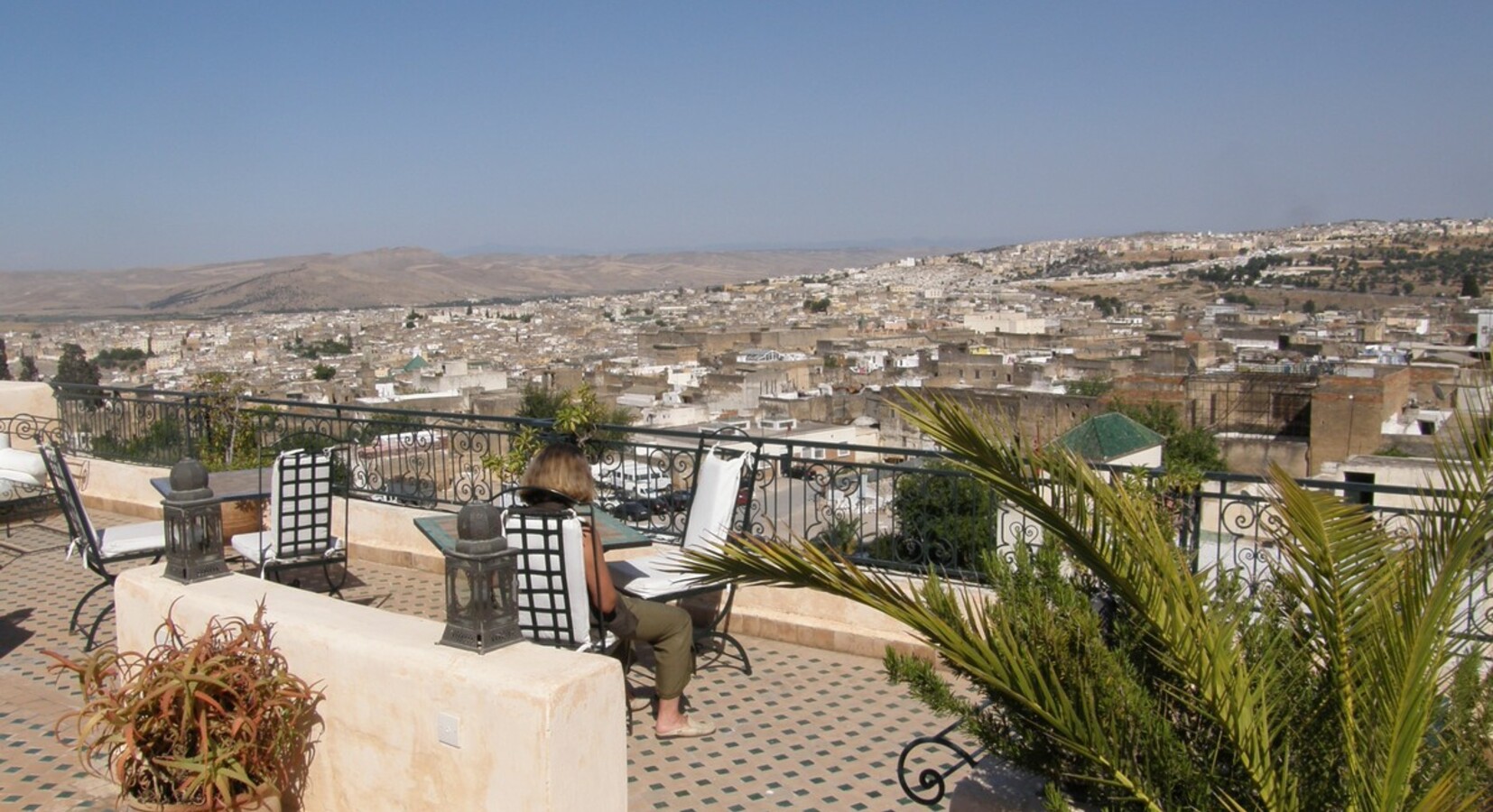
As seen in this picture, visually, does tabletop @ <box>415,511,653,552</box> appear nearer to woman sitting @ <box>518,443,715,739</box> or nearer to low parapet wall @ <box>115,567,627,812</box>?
woman sitting @ <box>518,443,715,739</box>

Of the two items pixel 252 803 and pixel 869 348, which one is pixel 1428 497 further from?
pixel 869 348

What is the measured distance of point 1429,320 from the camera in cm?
7394

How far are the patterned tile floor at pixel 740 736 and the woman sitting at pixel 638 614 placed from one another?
10 centimetres

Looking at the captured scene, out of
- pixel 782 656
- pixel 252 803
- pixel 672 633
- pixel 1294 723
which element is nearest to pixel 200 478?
pixel 252 803

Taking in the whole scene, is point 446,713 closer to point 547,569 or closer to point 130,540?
point 547,569

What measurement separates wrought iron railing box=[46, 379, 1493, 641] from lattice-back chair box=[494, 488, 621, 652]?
0.67m

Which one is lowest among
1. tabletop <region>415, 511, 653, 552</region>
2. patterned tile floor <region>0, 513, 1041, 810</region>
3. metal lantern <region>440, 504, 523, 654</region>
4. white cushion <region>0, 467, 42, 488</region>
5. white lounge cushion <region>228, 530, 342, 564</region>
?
patterned tile floor <region>0, 513, 1041, 810</region>

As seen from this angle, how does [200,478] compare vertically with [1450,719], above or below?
above

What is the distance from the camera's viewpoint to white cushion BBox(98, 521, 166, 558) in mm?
→ 5277

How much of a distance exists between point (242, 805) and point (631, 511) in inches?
149

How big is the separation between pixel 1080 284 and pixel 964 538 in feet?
492

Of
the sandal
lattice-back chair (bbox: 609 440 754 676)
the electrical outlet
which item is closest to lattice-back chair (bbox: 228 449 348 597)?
lattice-back chair (bbox: 609 440 754 676)

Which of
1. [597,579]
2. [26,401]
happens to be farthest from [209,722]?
[26,401]

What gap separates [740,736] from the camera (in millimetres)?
4270
